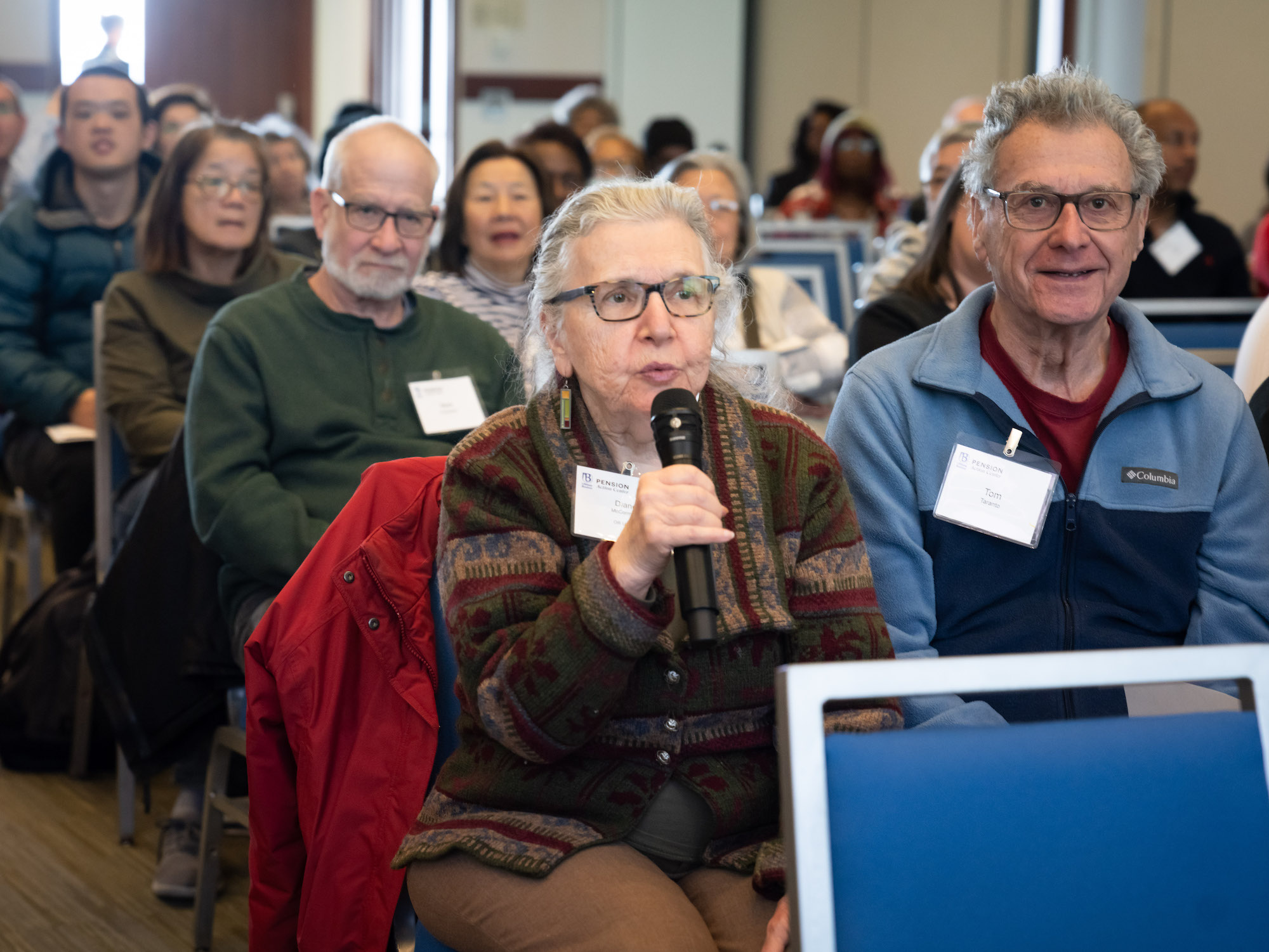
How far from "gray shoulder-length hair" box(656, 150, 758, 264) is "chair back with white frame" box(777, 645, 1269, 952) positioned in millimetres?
3327

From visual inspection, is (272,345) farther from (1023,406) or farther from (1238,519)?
(1238,519)

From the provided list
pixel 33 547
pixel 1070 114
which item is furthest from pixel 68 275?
pixel 1070 114

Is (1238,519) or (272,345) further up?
(272,345)

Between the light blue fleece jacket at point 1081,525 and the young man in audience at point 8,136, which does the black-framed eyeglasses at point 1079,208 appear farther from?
the young man in audience at point 8,136

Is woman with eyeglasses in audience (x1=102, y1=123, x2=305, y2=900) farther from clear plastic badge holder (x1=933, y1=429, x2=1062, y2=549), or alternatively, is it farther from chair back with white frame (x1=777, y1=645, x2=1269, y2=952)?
chair back with white frame (x1=777, y1=645, x2=1269, y2=952)

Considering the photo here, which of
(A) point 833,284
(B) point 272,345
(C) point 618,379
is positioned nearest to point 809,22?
(A) point 833,284

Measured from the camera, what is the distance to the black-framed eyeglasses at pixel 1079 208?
1678 millimetres

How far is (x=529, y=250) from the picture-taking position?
353cm

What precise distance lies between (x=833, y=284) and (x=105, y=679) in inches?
140

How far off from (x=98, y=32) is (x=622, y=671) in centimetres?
1063

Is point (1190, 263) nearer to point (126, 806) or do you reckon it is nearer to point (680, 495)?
point (126, 806)

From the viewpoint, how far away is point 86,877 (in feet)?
8.71

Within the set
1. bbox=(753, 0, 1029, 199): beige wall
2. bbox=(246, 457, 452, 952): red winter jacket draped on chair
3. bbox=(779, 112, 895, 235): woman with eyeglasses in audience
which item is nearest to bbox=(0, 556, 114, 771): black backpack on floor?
bbox=(246, 457, 452, 952): red winter jacket draped on chair

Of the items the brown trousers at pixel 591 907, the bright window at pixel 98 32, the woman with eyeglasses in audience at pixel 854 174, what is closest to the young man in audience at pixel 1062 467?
the brown trousers at pixel 591 907
